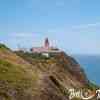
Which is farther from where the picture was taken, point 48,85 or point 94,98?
point 94,98

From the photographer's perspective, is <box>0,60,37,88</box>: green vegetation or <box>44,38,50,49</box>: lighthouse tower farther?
<box>44,38,50,49</box>: lighthouse tower

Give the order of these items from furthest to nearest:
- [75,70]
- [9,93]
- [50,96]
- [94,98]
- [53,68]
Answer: [75,70], [53,68], [94,98], [50,96], [9,93]

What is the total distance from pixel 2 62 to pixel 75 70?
60.0 metres

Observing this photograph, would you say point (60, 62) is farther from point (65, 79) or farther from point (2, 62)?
point (2, 62)

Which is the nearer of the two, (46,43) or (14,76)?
(14,76)

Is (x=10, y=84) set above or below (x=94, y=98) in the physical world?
above

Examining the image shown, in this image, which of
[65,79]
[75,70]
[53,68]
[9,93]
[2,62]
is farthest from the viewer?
[75,70]

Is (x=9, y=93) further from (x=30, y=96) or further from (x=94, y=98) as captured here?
(x=94, y=98)

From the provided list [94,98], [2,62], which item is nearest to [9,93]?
[2,62]

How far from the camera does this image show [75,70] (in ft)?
340

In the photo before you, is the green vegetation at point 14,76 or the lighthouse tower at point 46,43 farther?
the lighthouse tower at point 46,43

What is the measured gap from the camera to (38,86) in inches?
1469

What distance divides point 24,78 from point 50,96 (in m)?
4.29

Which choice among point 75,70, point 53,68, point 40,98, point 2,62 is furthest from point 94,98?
point 75,70
